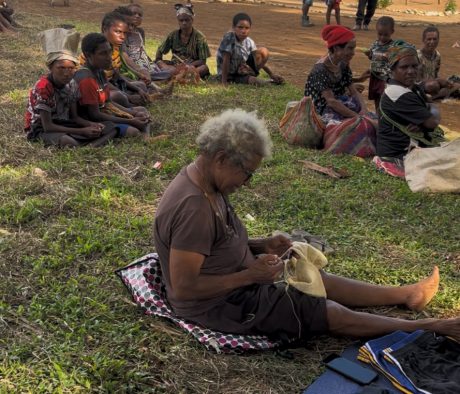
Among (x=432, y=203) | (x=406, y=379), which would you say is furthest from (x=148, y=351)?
(x=432, y=203)

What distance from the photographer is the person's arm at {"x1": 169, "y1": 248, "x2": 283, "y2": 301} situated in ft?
7.97

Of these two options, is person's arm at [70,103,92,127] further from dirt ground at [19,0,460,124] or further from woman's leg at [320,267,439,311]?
dirt ground at [19,0,460,124]

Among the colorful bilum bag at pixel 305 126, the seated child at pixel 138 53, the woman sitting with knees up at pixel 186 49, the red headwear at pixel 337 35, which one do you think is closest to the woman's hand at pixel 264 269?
the colorful bilum bag at pixel 305 126

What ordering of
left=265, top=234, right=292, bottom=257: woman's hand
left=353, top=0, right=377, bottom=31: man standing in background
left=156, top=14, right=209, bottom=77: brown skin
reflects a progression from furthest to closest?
left=353, top=0, right=377, bottom=31: man standing in background → left=156, top=14, right=209, bottom=77: brown skin → left=265, top=234, right=292, bottom=257: woman's hand

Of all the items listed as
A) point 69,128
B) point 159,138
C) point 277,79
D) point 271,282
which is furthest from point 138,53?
point 271,282

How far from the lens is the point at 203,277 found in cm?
254

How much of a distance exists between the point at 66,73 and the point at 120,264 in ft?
7.46

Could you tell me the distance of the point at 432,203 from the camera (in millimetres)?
4469

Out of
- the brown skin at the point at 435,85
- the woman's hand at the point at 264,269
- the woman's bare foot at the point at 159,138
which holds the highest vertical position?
the brown skin at the point at 435,85

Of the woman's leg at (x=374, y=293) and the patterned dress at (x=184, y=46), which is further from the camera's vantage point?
the patterned dress at (x=184, y=46)

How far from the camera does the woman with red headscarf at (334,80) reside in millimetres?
5777

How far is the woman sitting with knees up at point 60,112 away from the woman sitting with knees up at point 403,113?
9.23ft

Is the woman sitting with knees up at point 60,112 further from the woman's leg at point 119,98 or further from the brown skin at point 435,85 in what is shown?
the brown skin at point 435,85

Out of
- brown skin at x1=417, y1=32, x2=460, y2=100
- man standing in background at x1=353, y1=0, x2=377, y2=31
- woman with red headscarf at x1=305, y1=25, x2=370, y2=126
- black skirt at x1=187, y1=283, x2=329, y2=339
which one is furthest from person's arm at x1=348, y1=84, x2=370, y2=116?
man standing in background at x1=353, y1=0, x2=377, y2=31
